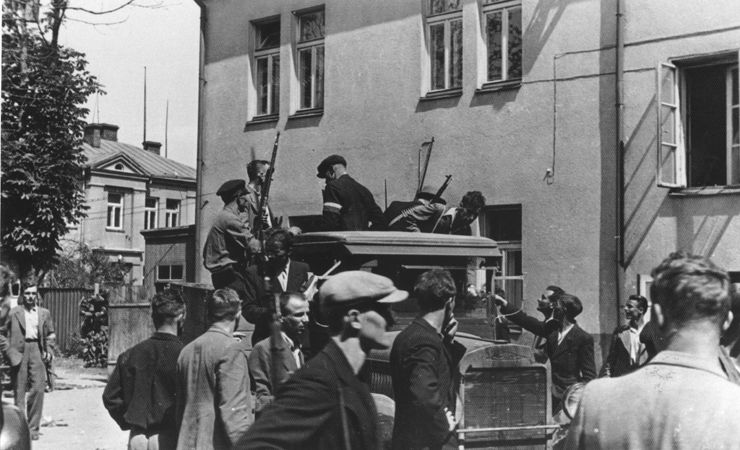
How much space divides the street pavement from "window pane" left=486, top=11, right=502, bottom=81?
825 cm

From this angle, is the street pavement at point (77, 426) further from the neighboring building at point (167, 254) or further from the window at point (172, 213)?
the window at point (172, 213)

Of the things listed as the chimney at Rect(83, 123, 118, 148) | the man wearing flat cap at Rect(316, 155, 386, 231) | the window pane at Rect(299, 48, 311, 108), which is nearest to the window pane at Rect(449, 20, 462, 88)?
the window pane at Rect(299, 48, 311, 108)

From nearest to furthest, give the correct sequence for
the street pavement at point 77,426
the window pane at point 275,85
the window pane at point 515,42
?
the street pavement at point 77,426 < the window pane at point 515,42 < the window pane at point 275,85

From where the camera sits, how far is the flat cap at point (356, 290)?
3.99 m

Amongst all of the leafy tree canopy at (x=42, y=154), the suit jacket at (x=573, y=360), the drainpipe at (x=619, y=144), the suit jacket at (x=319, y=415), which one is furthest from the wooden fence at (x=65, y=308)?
the suit jacket at (x=319, y=415)

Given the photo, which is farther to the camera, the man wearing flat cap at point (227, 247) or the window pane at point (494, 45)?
the window pane at point (494, 45)

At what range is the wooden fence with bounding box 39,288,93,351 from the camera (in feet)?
96.1

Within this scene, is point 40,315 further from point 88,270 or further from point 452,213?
point 88,270

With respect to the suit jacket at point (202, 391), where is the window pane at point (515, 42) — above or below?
above

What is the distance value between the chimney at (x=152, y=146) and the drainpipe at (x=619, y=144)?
56223 millimetres

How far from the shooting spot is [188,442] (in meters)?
6.79

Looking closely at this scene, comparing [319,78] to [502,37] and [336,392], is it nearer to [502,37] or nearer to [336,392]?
[502,37]

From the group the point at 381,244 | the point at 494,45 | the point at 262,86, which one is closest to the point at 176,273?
the point at 262,86

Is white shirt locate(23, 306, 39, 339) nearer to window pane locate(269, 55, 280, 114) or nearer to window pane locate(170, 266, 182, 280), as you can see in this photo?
window pane locate(269, 55, 280, 114)
